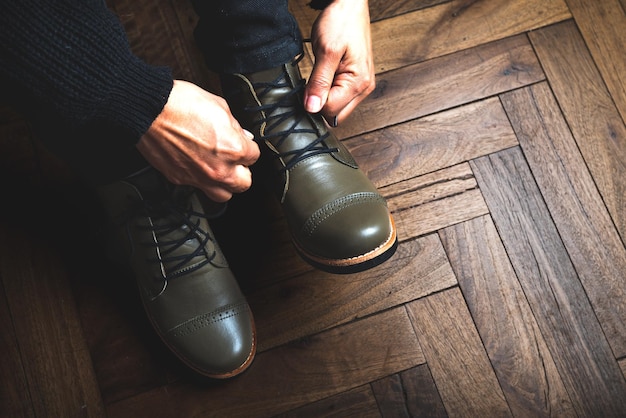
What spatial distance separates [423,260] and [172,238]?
0.39m

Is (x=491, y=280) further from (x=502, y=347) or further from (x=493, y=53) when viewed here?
(x=493, y=53)

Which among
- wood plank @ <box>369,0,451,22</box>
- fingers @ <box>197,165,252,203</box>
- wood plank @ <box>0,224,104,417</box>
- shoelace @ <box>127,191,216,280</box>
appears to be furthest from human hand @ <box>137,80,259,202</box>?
wood plank @ <box>369,0,451,22</box>

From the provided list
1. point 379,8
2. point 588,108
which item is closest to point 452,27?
point 379,8

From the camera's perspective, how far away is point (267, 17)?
726mm

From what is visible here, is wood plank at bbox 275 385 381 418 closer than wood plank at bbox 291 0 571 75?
Yes

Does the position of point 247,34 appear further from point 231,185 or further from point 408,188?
point 408,188

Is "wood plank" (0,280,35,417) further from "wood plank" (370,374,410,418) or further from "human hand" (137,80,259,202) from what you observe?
"wood plank" (370,374,410,418)

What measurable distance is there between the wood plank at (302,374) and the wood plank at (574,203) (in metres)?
0.30

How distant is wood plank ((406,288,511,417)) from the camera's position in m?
0.83

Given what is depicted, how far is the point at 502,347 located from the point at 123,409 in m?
0.57

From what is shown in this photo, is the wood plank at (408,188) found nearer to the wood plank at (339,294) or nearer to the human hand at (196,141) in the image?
the wood plank at (339,294)

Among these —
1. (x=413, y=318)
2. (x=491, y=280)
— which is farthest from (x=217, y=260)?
(x=491, y=280)

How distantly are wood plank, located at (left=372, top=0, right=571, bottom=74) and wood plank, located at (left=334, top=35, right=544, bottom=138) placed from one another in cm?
2

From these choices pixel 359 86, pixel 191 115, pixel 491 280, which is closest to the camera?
pixel 191 115
